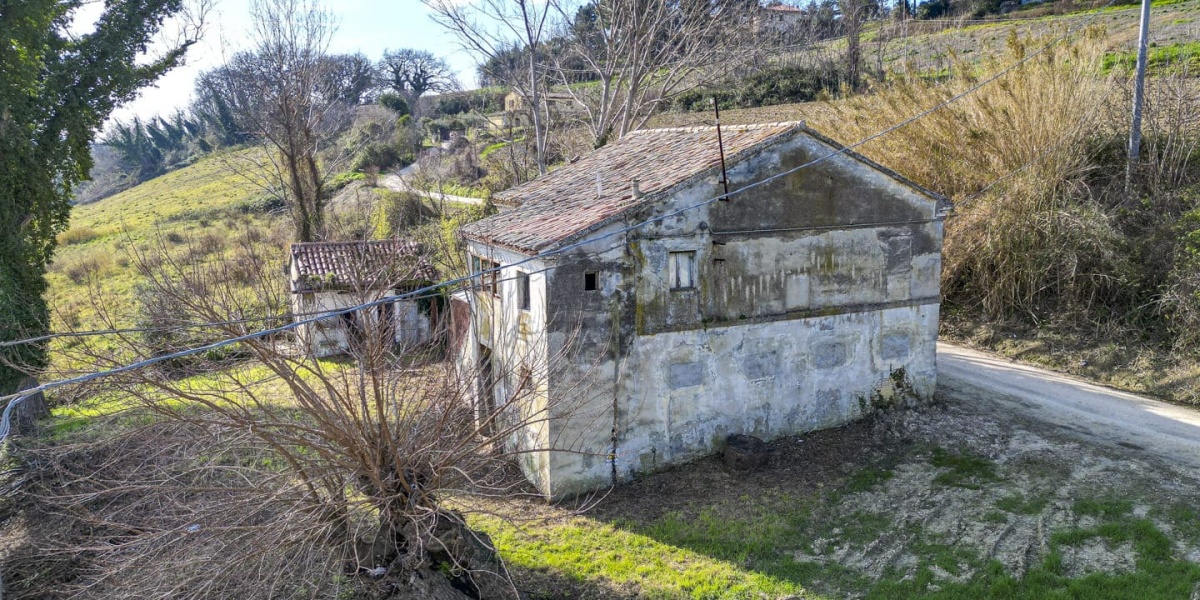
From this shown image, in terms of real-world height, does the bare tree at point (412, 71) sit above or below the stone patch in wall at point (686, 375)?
above

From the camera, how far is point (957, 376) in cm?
1423

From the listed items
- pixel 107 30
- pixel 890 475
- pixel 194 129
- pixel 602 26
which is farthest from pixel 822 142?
pixel 194 129

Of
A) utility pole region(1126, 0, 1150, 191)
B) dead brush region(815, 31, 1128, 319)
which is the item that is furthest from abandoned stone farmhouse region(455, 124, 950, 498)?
utility pole region(1126, 0, 1150, 191)

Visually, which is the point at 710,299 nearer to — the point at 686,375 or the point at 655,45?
the point at 686,375

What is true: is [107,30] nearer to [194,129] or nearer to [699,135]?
[699,135]

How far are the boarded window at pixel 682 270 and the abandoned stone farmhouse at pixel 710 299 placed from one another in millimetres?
24

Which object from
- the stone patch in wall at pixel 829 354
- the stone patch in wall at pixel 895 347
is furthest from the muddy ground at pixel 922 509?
the stone patch in wall at pixel 829 354

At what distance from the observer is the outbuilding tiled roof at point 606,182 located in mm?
10664

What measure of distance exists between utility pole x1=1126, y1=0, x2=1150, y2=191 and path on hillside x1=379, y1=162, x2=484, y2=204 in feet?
62.5

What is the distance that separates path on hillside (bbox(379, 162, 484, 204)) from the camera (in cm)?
2860

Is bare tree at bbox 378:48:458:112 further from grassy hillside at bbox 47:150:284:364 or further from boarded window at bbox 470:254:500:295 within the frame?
boarded window at bbox 470:254:500:295

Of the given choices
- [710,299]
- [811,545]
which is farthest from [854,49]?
[811,545]

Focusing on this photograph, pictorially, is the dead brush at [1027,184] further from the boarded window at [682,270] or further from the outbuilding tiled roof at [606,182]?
the boarded window at [682,270]

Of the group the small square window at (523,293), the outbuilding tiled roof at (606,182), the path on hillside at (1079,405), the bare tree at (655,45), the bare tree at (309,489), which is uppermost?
the bare tree at (655,45)
